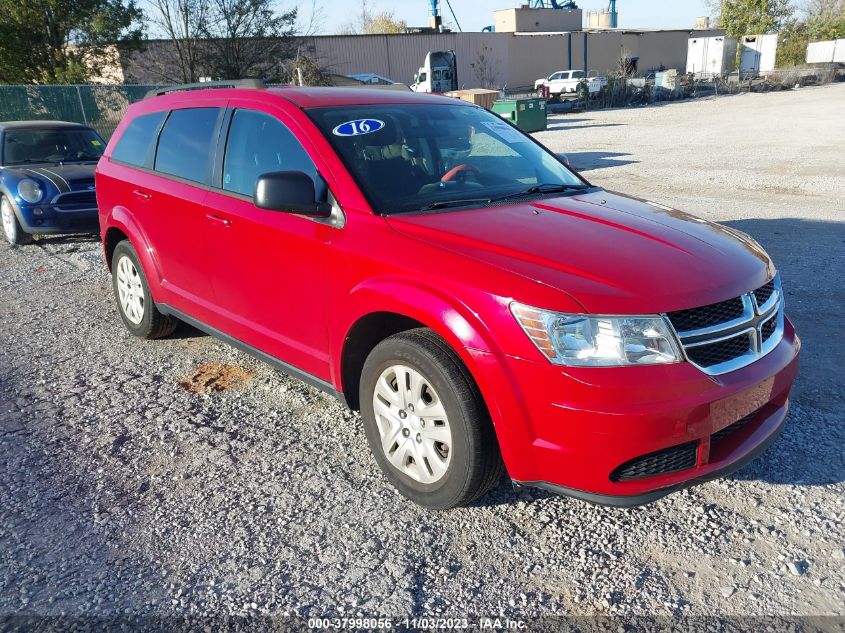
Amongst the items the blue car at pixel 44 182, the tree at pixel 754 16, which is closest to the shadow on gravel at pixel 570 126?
the blue car at pixel 44 182

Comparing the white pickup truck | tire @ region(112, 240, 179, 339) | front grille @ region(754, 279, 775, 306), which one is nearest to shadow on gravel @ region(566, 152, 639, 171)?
tire @ region(112, 240, 179, 339)

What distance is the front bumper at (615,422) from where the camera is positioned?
2527mm

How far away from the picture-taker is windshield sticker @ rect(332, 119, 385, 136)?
3646 millimetres

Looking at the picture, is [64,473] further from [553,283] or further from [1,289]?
[1,289]

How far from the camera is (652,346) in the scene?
8.50ft

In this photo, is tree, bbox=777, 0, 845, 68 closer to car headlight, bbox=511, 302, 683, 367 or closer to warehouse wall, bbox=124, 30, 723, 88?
warehouse wall, bbox=124, 30, 723, 88

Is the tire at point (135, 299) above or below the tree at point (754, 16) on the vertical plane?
below

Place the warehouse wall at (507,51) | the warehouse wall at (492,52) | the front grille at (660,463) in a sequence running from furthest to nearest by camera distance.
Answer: the warehouse wall at (507,51), the warehouse wall at (492,52), the front grille at (660,463)

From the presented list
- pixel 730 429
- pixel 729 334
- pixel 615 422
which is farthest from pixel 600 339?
pixel 730 429

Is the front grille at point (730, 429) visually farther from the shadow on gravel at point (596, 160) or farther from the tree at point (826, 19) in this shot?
the tree at point (826, 19)

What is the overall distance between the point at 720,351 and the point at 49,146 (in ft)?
33.0

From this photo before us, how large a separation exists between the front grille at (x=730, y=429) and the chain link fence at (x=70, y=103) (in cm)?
1829

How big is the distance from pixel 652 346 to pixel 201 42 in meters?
30.2

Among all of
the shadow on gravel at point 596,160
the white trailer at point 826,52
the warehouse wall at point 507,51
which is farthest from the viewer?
the white trailer at point 826,52
